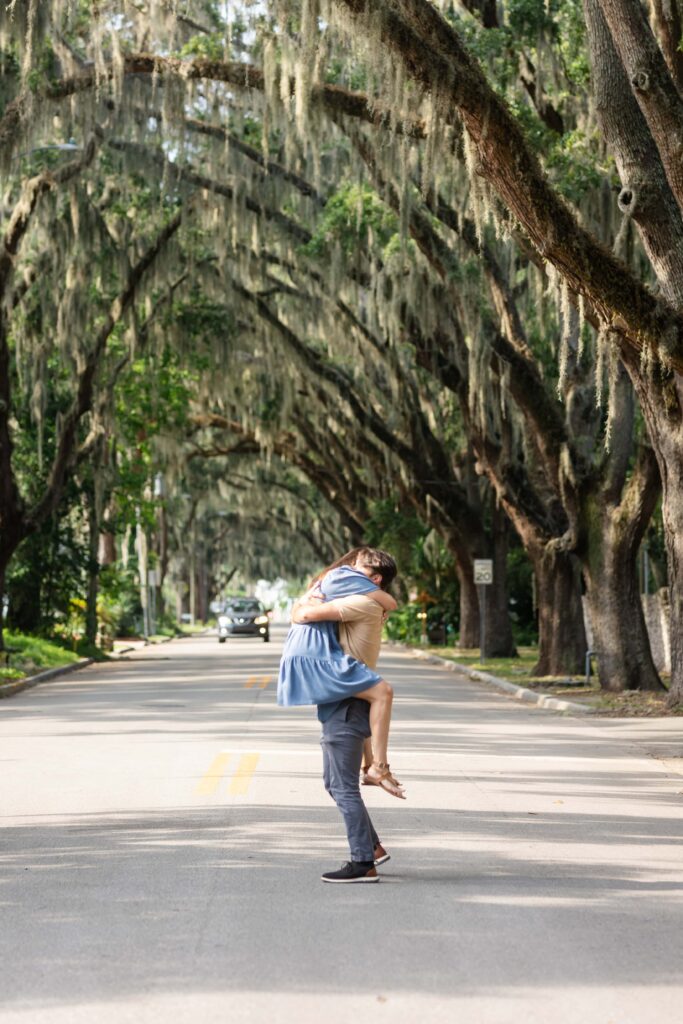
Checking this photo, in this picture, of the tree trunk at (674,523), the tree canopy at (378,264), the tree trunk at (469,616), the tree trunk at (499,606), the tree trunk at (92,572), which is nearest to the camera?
the tree canopy at (378,264)

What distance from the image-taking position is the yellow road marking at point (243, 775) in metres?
11.3

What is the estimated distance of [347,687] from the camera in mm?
7809

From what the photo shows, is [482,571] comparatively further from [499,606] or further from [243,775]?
[243,775]

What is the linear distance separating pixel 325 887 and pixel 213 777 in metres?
4.76

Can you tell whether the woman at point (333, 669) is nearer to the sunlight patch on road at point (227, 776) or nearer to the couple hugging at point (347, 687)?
the couple hugging at point (347, 687)

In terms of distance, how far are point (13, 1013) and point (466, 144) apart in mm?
11712

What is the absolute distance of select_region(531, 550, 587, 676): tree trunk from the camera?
2803cm

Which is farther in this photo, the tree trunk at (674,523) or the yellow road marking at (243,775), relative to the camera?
the tree trunk at (674,523)

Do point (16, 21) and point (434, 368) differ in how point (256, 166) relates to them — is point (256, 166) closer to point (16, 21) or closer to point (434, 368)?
point (434, 368)

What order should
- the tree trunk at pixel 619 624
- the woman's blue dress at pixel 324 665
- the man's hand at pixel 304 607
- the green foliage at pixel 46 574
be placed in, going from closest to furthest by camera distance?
the woman's blue dress at pixel 324 665, the man's hand at pixel 304 607, the tree trunk at pixel 619 624, the green foliage at pixel 46 574

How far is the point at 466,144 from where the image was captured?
1547cm

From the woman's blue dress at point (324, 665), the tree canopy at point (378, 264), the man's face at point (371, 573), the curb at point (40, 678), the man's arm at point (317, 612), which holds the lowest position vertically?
the curb at point (40, 678)

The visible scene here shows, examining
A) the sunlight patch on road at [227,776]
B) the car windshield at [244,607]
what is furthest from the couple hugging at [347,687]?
the car windshield at [244,607]

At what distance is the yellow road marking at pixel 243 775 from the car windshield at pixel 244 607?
43162mm
